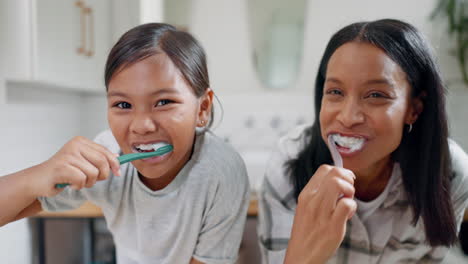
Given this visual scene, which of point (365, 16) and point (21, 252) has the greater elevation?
point (365, 16)

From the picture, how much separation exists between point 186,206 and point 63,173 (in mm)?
257

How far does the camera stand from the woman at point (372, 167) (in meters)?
0.53

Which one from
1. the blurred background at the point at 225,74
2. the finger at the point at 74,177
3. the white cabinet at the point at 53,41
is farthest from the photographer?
the blurred background at the point at 225,74

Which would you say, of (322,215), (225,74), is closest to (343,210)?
(322,215)

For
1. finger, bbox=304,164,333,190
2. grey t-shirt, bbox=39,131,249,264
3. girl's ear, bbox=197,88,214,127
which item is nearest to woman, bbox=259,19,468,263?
finger, bbox=304,164,333,190

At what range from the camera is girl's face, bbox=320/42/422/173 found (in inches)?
20.8

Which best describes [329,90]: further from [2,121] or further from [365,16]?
[365,16]

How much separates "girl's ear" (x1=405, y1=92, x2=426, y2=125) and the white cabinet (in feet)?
3.23

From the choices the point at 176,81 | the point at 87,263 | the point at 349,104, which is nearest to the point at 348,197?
the point at 349,104

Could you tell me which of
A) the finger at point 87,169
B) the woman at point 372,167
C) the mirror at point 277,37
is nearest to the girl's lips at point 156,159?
the finger at point 87,169

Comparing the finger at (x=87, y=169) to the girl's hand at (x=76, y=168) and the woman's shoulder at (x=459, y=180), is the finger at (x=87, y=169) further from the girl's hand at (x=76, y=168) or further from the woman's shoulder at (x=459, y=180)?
the woman's shoulder at (x=459, y=180)

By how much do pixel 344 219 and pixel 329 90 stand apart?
22cm

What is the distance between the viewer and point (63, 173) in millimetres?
467

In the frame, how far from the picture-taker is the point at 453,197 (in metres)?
0.70
